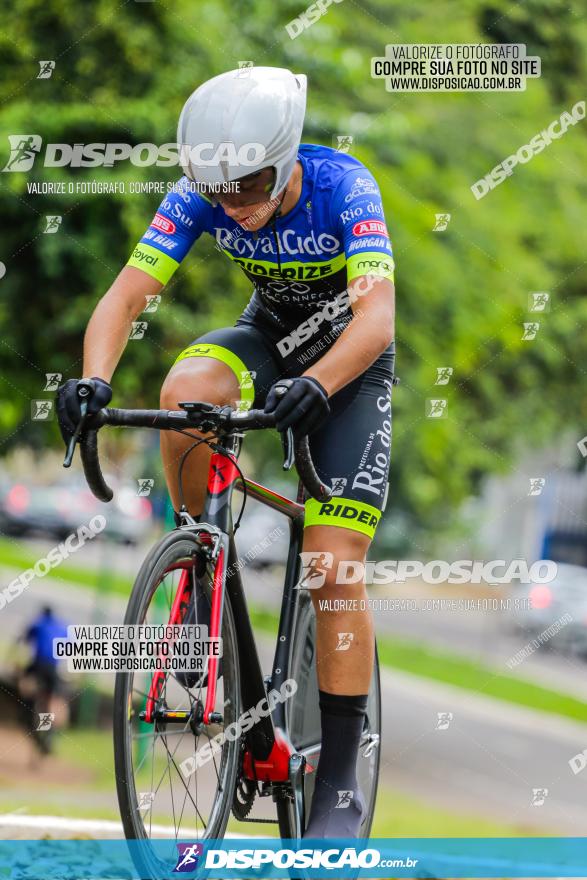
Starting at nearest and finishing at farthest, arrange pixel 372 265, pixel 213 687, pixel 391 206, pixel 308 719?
pixel 213 687
pixel 372 265
pixel 308 719
pixel 391 206

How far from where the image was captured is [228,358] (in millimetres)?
3490

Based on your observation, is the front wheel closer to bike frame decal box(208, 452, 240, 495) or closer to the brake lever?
bike frame decal box(208, 452, 240, 495)

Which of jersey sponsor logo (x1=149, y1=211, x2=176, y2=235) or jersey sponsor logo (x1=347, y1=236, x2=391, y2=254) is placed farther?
jersey sponsor logo (x1=149, y1=211, x2=176, y2=235)

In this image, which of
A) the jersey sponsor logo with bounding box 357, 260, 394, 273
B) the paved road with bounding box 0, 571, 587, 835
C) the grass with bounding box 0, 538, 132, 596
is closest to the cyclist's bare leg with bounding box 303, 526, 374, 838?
the jersey sponsor logo with bounding box 357, 260, 394, 273

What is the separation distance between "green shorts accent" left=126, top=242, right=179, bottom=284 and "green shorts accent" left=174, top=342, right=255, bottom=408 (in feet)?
0.73

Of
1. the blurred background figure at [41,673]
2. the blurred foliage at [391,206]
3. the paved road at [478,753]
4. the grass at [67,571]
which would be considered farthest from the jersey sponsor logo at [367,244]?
the grass at [67,571]

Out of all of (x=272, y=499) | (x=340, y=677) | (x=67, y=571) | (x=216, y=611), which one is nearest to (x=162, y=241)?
(x=272, y=499)

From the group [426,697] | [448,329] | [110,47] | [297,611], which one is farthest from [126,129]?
[426,697]

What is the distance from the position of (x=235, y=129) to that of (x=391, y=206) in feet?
22.8

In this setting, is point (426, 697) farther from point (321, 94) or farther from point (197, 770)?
point (197, 770)

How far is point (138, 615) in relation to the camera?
283cm

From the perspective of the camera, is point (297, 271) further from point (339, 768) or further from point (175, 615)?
point (339, 768)

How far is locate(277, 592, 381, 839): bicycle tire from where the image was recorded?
3672 millimetres

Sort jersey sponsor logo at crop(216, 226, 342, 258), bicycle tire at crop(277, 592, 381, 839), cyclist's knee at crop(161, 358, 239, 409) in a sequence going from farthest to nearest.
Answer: bicycle tire at crop(277, 592, 381, 839) < jersey sponsor logo at crop(216, 226, 342, 258) < cyclist's knee at crop(161, 358, 239, 409)
